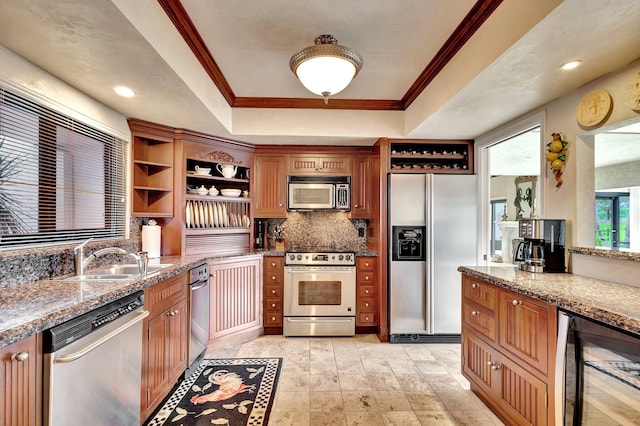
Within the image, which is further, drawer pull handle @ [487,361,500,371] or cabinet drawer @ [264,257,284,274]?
cabinet drawer @ [264,257,284,274]

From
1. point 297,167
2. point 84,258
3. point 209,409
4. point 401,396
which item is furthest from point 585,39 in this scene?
point 84,258

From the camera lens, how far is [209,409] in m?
2.13

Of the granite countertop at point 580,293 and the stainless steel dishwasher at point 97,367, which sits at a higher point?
the granite countertop at point 580,293

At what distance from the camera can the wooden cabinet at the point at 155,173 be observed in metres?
3.03

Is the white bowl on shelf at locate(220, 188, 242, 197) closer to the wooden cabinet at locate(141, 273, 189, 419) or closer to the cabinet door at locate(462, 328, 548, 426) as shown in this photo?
the wooden cabinet at locate(141, 273, 189, 419)

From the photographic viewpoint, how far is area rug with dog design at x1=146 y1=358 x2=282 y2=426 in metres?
2.03

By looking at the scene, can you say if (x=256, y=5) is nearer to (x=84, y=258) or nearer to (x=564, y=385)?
(x=84, y=258)

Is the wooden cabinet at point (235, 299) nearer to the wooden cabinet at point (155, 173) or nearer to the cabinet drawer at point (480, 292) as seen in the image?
the wooden cabinet at point (155, 173)

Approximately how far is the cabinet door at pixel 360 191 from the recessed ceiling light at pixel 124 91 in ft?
7.89

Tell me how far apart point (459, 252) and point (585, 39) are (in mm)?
2238

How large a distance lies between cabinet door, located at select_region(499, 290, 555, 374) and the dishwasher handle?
220cm

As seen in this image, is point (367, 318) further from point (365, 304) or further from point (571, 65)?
point (571, 65)

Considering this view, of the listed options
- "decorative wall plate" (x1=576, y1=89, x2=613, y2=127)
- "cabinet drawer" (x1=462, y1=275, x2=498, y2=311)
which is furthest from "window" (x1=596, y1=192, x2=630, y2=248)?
A: "cabinet drawer" (x1=462, y1=275, x2=498, y2=311)

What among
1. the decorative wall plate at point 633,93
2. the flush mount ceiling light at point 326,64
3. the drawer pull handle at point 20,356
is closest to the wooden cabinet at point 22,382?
the drawer pull handle at point 20,356
